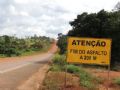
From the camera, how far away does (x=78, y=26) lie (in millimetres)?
45062

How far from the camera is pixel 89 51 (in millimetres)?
15781

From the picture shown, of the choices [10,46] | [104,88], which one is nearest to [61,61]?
[104,88]

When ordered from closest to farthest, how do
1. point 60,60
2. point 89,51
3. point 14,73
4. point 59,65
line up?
point 89,51 < point 14,73 < point 59,65 < point 60,60

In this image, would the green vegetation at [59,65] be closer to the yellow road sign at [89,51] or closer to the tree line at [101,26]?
the tree line at [101,26]

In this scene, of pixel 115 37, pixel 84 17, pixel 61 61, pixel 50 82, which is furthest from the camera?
pixel 84 17

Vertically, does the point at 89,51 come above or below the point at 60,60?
above

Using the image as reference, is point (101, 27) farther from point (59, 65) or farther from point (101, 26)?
point (59, 65)

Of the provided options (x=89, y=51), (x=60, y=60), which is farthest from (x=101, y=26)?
(x=89, y=51)

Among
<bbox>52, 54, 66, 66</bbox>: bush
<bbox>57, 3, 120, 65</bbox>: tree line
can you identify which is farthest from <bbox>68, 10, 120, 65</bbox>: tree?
<bbox>52, 54, 66, 66</bbox>: bush

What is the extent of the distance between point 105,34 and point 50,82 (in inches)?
964

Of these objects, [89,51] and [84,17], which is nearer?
[89,51]

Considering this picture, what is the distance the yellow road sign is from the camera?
15609 mm

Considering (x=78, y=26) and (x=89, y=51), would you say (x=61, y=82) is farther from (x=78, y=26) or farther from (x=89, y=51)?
(x=78, y=26)

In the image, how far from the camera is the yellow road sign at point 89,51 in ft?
51.2
